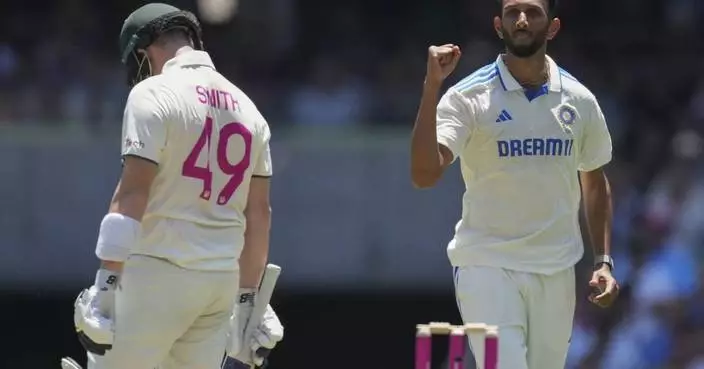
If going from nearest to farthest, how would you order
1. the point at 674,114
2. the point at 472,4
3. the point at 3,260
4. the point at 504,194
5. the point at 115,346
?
1. the point at 115,346
2. the point at 504,194
3. the point at 3,260
4. the point at 674,114
5. the point at 472,4

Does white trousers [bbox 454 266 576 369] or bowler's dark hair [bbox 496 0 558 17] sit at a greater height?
bowler's dark hair [bbox 496 0 558 17]

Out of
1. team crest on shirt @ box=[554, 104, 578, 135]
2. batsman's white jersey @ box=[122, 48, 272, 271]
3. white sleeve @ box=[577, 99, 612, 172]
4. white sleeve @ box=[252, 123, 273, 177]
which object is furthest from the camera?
white sleeve @ box=[577, 99, 612, 172]

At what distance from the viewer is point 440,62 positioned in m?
6.71

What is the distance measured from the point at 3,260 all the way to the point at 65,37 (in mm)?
2329

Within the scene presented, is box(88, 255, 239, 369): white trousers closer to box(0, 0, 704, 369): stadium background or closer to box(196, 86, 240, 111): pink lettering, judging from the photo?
box(196, 86, 240, 111): pink lettering

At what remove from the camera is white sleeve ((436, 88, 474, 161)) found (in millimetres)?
7032

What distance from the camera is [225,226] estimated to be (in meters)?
6.89

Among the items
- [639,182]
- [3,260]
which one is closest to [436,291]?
[639,182]

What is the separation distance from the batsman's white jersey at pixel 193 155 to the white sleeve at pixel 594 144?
131 cm

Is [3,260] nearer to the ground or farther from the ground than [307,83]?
nearer to the ground

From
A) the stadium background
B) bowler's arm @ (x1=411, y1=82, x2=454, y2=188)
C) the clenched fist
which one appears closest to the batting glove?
bowler's arm @ (x1=411, y1=82, x2=454, y2=188)

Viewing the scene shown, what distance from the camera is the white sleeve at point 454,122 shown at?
7.03 meters

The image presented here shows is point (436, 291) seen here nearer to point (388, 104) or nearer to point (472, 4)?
point (388, 104)

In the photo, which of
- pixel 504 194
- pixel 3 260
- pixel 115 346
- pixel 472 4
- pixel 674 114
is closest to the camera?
pixel 115 346
